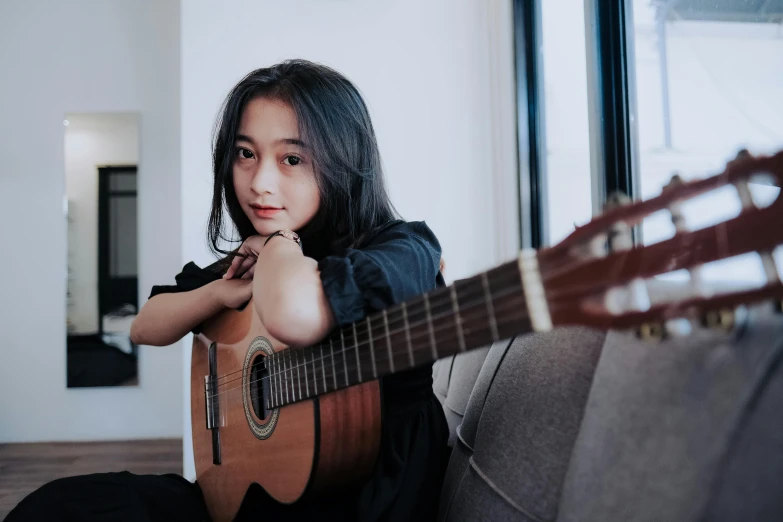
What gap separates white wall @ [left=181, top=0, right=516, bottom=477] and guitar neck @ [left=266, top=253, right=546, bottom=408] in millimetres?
1776

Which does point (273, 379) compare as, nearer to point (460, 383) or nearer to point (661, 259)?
point (460, 383)

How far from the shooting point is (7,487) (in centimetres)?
256

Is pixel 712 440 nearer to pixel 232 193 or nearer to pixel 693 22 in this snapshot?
pixel 232 193

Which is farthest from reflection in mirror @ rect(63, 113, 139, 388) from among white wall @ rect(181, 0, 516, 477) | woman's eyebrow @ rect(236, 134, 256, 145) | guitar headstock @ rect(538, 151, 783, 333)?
guitar headstock @ rect(538, 151, 783, 333)

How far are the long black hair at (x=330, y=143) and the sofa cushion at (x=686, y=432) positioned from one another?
528mm

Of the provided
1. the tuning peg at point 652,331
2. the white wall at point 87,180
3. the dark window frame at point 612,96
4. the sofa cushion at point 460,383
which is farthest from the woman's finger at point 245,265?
the white wall at point 87,180

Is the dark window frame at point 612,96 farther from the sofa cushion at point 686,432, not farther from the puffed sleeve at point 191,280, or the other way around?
the puffed sleeve at point 191,280

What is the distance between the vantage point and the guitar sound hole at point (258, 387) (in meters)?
1.01

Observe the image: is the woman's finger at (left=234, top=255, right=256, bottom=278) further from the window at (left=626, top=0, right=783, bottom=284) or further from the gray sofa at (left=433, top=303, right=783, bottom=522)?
the window at (left=626, top=0, right=783, bottom=284)

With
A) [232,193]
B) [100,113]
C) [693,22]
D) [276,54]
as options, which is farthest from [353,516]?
[100,113]

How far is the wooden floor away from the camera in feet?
8.80

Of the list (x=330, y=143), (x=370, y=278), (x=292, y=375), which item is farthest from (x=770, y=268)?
(x=330, y=143)

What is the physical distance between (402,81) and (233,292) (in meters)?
1.74

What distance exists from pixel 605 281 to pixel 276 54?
2378mm
